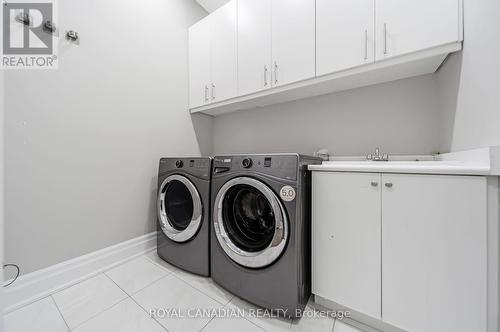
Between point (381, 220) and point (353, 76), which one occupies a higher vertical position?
point (353, 76)

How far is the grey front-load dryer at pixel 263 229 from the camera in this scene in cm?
91

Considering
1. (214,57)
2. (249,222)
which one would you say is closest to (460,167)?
(249,222)

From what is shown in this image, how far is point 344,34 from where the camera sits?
3.72 feet

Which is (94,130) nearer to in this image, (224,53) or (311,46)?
(224,53)

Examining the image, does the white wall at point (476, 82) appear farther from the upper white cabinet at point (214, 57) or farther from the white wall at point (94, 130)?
the white wall at point (94, 130)

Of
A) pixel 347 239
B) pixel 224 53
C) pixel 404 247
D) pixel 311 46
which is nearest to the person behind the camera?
pixel 404 247

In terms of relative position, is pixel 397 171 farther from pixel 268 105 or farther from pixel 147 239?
pixel 147 239

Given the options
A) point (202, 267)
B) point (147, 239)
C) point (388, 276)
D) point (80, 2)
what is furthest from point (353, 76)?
point (147, 239)

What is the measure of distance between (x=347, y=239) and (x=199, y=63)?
200 cm

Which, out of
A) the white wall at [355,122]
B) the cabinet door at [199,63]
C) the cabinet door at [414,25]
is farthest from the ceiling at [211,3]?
the cabinet door at [414,25]

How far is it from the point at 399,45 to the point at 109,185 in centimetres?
213

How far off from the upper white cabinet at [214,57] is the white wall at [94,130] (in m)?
0.16

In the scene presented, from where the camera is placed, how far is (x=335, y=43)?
1166 millimetres

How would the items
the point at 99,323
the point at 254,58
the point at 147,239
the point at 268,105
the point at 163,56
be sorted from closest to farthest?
the point at 99,323
the point at 254,58
the point at 147,239
the point at 163,56
the point at 268,105
